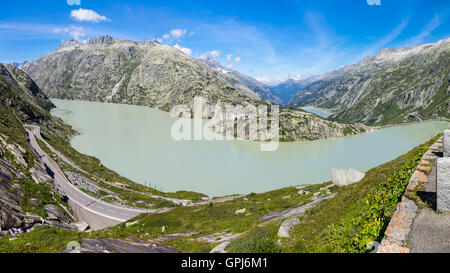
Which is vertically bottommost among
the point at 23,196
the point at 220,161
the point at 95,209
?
the point at 95,209

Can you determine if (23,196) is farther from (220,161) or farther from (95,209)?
(220,161)

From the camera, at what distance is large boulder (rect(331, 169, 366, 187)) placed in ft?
92.4

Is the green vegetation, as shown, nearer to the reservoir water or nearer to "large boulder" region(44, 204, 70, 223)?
"large boulder" region(44, 204, 70, 223)

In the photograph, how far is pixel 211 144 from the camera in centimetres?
19388

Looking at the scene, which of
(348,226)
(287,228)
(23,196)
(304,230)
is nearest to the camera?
(348,226)

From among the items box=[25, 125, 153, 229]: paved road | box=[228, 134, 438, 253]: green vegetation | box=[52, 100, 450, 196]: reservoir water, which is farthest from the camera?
box=[52, 100, 450, 196]: reservoir water

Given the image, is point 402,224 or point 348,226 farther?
point 348,226

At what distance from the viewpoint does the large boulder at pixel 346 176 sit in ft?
92.4

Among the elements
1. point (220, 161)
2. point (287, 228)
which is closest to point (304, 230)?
point (287, 228)

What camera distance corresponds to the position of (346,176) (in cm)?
3025

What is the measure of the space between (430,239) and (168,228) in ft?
126

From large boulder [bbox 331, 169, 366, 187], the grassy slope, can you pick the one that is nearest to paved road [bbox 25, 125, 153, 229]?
the grassy slope
